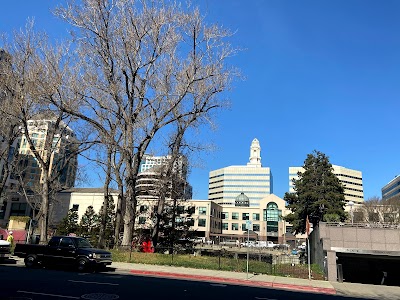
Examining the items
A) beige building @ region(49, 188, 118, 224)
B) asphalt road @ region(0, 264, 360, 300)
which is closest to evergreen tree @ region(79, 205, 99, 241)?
beige building @ region(49, 188, 118, 224)

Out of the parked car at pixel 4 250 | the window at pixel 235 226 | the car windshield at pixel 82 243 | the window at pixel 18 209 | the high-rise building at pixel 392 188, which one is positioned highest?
the high-rise building at pixel 392 188

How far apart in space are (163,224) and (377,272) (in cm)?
2170

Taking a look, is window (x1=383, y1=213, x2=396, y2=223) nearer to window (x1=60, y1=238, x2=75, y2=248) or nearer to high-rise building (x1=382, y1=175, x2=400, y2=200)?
window (x1=60, y1=238, x2=75, y2=248)

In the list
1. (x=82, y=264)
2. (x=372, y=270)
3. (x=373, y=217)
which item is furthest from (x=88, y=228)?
(x=373, y=217)

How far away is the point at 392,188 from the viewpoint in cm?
14038

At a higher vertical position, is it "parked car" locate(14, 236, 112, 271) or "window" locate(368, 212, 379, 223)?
"window" locate(368, 212, 379, 223)

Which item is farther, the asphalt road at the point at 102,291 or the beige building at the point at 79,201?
the beige building at the point at 79,201

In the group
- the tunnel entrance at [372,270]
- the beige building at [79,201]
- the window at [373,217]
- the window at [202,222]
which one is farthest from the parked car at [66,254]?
the window at [202,222]

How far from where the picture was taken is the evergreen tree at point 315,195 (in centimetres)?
4903

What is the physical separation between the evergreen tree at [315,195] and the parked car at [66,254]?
122 ft

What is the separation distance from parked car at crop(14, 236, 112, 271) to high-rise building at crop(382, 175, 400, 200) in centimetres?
13248

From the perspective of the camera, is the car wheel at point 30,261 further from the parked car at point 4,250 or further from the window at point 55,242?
the parked car at point 4,250

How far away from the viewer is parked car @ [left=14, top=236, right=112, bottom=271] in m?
16.8

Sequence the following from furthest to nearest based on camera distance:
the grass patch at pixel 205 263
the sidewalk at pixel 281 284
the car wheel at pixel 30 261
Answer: the grass patch at pixel 205 263, the car wheel at pixel 30 261, the sidewalk at pixel 281 284
